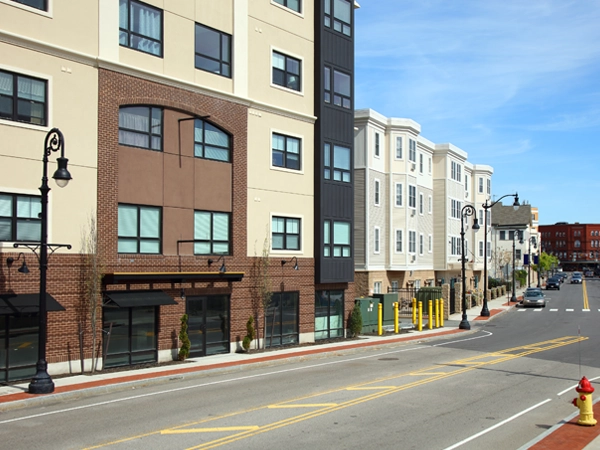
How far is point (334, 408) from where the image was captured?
1494 cm

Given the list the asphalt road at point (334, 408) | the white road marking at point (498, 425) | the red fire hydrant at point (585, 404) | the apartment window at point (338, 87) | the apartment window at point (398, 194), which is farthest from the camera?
the apartment window at point (398, 194)

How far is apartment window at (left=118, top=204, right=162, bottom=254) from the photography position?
21.8 metres

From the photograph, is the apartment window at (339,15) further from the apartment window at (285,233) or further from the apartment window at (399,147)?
the apartment window at (399,147)

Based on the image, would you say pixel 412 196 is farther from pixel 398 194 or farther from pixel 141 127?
pixel 141 127

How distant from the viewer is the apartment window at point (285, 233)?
28.0 m


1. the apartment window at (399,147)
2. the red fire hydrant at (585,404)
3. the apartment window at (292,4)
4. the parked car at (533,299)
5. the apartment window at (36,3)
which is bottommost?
the parked car at (533,299)

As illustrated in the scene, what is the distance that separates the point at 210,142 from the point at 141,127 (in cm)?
325

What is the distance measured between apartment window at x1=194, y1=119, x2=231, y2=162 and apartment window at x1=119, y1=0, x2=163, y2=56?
3.09 m

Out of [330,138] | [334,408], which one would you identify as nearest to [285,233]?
[330,138]

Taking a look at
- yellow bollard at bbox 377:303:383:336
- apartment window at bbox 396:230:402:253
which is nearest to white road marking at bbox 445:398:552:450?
yellow bollard at bbox 377:303:383:336

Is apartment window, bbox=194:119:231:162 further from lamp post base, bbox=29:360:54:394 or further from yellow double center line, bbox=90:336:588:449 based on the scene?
yellow double center line, bbox=90:336:588:449

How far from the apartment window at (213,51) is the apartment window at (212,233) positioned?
17.8 ft

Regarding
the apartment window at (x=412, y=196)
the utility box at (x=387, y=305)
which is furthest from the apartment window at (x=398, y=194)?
the utility box at (x=387, y=305)

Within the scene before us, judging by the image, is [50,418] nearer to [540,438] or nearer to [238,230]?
[540,438]
